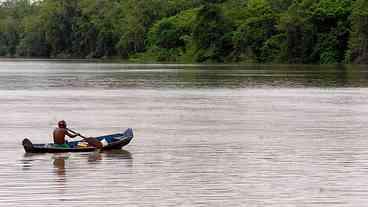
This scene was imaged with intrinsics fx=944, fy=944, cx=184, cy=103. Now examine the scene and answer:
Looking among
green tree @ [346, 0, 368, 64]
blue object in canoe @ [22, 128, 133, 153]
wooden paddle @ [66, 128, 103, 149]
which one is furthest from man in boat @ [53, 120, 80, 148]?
green tree @ [346, 0, 368, 64]

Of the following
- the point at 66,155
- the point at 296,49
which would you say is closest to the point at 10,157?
the point at 66,155

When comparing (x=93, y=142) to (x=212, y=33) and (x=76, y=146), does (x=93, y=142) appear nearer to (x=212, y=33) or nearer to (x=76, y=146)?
(x=76, y=146)

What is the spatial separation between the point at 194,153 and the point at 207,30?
11218 cm

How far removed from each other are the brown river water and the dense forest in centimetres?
7139

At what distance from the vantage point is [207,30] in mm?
136625

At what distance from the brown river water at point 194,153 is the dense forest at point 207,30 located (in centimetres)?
7139

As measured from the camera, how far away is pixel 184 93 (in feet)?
180

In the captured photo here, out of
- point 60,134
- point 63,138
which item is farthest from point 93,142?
point 60,134

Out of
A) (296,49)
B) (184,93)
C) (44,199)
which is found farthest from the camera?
(296,49)

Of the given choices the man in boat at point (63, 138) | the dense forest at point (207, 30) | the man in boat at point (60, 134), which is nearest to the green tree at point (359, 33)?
the dense forest at point (207, 30)

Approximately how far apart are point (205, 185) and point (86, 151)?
6162 mm

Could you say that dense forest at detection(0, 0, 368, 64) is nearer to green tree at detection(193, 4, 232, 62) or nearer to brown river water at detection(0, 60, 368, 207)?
green tree at detection(193, 4, 232, 62)

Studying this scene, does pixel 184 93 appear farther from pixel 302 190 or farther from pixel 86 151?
pixel 302 190

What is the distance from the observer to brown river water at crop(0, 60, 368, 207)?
18172mm
